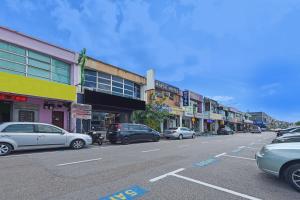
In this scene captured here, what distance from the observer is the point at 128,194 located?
5.24 meters

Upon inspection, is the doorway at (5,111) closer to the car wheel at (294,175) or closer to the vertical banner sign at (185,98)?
the car wheel at (294,175)

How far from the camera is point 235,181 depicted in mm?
6543

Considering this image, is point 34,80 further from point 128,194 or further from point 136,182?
point 128,194

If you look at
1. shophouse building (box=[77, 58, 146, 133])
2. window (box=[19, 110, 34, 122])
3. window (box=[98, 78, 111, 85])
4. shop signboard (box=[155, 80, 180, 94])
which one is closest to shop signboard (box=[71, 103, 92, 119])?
shophouse building (box=[77, 58, 146, 133])

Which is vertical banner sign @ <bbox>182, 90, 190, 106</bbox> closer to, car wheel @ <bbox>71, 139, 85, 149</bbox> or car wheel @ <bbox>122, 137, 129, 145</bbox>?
car wheel @ <bbox>122, 137, 129, 145</bbox>

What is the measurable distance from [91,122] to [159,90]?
42.4 feet

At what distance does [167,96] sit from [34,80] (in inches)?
821

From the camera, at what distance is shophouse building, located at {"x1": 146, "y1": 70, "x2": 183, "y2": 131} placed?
28562mm

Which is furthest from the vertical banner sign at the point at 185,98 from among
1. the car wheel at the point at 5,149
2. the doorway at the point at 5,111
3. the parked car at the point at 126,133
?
the car wheel at the point at 5,149

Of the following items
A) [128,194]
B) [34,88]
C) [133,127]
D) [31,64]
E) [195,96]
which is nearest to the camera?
[128,194]

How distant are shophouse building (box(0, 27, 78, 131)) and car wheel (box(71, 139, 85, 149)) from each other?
4.47m

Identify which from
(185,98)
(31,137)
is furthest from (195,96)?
(31,137)

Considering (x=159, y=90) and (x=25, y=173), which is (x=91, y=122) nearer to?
(x=159, y=90)

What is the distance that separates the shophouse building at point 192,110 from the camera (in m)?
38.4
